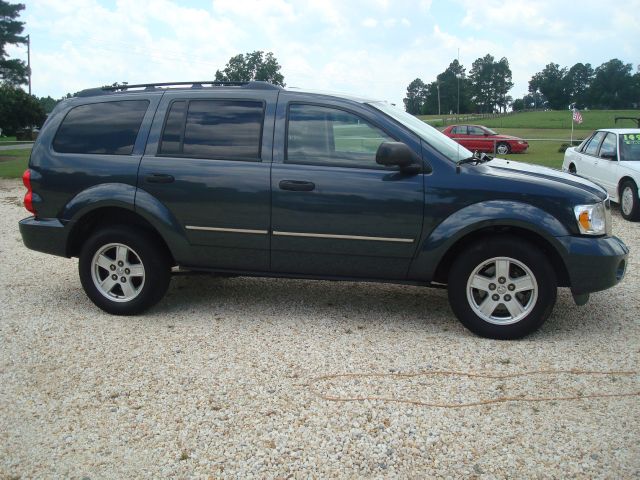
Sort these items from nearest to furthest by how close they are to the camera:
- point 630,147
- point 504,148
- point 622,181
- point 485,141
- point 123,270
A: point 123,270, point 622,181, point 630,147, point 504,148, point 485,141

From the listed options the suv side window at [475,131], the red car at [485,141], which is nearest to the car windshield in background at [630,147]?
the red car at [485,141]

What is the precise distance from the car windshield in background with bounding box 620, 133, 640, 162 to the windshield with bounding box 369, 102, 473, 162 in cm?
662

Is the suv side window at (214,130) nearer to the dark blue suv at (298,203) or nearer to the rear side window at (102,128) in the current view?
the dark blue suv at (298,203)

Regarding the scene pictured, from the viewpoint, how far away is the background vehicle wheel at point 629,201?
32.6 ft

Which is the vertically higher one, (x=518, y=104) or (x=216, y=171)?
(x=518, y=104)

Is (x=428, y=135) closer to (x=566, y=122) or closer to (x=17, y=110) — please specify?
(x=17, y=110)

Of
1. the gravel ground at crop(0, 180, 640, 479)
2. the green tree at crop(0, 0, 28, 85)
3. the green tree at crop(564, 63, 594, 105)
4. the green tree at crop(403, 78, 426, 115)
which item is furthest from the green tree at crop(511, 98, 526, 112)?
the gravel ground at crop(0, 180, 640, 479)

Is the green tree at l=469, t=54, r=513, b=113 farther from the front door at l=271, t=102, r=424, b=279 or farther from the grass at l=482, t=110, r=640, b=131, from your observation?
the front door at l=271, t=102, r=424, b=279

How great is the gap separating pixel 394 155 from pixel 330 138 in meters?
0.63

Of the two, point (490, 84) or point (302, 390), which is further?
point (490, 84)

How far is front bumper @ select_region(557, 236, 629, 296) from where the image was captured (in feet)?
14.5

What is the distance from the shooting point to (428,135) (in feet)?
16.4

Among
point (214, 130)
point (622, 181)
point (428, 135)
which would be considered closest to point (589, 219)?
point (428, 135)

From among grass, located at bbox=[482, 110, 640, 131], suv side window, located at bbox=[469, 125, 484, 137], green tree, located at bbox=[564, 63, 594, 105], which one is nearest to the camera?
suv side window, located at bbox=[469, 125, 484, 137]
